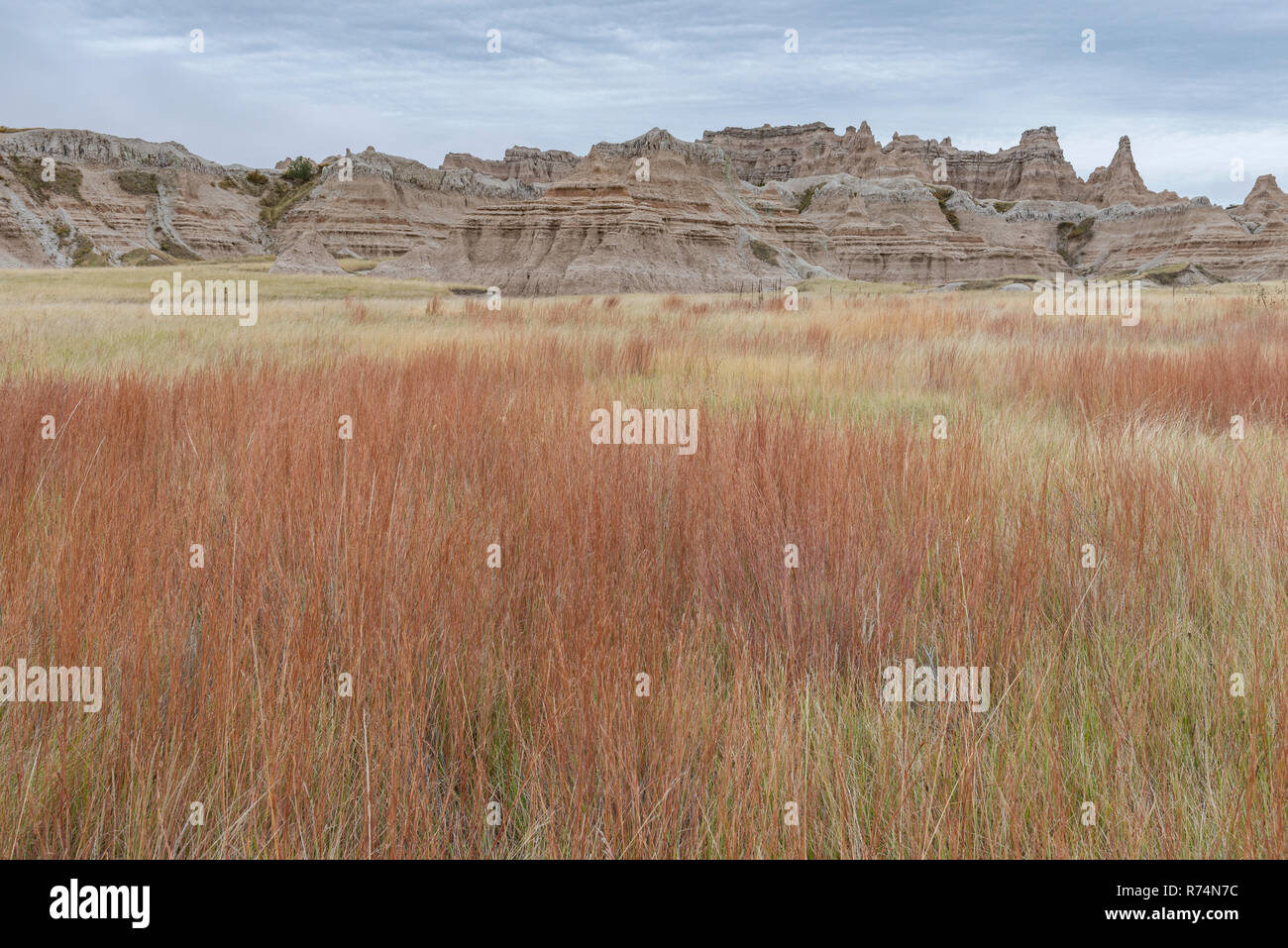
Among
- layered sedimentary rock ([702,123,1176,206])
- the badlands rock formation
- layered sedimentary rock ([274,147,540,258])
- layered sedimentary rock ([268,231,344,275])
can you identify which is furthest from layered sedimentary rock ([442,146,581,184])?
layered sedimentary rock ([268,231,344,275])

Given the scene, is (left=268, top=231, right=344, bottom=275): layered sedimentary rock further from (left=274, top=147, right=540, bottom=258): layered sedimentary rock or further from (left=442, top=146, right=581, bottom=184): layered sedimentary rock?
(left=442, top=146, right=581, bottom=184): layered sedimentary rock

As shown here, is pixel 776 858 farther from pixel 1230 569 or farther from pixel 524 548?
pixel 1230 569

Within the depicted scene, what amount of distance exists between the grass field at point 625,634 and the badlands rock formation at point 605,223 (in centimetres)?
4203

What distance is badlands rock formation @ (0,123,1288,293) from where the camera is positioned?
163 feet

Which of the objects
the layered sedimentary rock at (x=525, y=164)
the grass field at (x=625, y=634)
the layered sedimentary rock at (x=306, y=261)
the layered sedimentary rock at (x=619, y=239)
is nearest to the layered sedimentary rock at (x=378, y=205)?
the layered sedimentary rock at (x=619, y=239)

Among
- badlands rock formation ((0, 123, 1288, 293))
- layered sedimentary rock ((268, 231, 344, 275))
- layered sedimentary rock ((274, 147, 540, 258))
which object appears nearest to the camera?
layered sedimentary rock ((268, 231, 344, 275))

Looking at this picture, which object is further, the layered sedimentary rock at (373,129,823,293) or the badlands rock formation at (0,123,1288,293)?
the badlands rock formation at (0,123,1288,293)

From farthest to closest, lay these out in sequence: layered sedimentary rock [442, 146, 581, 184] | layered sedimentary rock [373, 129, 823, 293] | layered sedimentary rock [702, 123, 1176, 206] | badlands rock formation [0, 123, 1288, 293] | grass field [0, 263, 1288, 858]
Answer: layered sedimentary rock [442, 146, 581, 184] → layered sedimentary rock [702, 123, 1176, 206] → badlands rock formation [0, 123, 1288, 293] → layered sedimentary rock [373, 129, 823, 293] → grass field [0, 263, 1288, 858]

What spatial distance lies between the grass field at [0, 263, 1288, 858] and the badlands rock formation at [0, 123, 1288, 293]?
4203cm

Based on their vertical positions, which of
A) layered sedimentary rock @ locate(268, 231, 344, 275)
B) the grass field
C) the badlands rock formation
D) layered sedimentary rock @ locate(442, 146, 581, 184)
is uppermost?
layered sedimentary rock @ locate(442, 146, 581, 184)

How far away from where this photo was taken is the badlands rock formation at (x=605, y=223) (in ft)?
163

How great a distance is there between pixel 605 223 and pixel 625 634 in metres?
49.3

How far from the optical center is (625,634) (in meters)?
1.59
